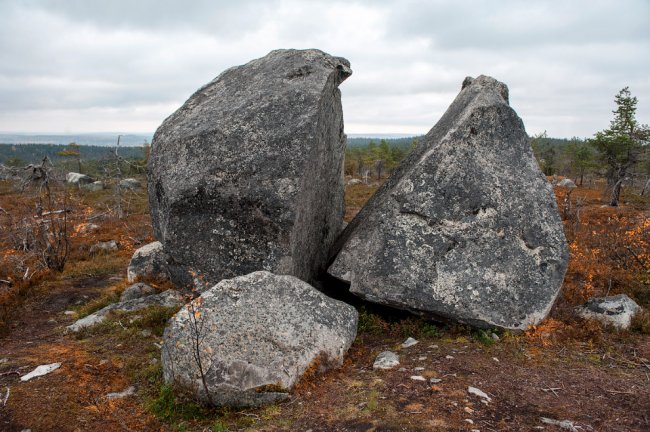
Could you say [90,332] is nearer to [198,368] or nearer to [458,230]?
[198,368]

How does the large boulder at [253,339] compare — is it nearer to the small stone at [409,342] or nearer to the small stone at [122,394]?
the small stone at [122,394]

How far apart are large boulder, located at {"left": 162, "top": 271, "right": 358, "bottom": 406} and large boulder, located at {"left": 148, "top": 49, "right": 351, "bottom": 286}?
4.66ft

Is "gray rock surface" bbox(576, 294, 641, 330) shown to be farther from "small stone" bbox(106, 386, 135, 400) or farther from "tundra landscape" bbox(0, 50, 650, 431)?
"small stone" bbox(106, 386, 135, 400)

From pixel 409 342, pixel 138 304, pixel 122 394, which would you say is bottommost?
pixel 122 394

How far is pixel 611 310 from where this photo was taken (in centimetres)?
935

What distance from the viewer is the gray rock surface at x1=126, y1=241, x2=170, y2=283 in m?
13.0

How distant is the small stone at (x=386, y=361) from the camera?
7.55 meters

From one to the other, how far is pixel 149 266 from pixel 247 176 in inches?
232

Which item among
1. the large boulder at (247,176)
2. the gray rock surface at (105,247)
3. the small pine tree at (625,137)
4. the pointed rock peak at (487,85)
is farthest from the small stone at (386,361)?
the small pine tree at (625,137)

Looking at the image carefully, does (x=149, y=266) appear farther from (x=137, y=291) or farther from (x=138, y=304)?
(x=138, y=304)

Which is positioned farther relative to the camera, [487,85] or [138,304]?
[487,85]

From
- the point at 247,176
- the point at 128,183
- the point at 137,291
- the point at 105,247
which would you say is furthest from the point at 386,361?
the point at 128,183

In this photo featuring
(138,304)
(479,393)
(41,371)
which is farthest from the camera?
(138,304)

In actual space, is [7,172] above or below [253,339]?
above
